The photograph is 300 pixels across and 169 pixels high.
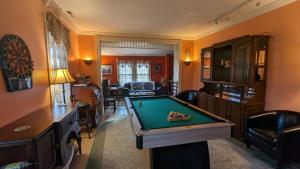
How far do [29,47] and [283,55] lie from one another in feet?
13.6

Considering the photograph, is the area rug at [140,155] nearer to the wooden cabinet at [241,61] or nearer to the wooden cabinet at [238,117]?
the wooden cabinet at [238,117]

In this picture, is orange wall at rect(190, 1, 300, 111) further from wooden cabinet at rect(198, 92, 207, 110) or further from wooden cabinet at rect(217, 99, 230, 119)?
wooden cabinet at rect(198, 92, 207, 110)

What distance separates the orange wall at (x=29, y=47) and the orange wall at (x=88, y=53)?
7.91 feet

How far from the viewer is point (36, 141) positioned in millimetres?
1312

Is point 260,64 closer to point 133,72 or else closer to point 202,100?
point 202,100

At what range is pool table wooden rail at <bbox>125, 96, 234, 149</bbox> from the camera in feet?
5.57

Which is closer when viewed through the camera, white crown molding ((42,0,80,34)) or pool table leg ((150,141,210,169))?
pool table leg ((150,141,210,169))

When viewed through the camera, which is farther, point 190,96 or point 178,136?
point 190,96

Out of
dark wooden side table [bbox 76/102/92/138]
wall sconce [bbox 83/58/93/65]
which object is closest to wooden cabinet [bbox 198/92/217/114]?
dark wooden side table [bbox 76/102/92/138]

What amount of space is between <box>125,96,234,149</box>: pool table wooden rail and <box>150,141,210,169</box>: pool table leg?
0.31 metres

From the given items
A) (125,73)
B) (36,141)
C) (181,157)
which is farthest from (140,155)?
(125,73)

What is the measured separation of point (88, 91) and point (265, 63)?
4146mm

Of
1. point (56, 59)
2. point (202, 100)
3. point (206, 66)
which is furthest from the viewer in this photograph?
point (206, 66)

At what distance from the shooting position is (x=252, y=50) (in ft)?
10.0
